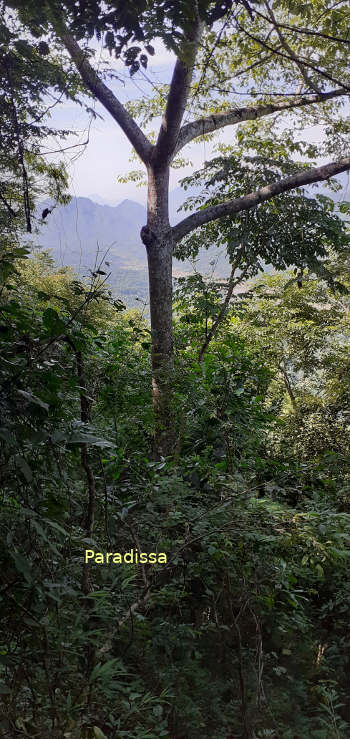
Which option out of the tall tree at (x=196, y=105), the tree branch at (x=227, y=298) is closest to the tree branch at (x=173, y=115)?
the tall tree at (x=196, y=105)

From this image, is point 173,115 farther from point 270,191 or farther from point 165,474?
point 165,474

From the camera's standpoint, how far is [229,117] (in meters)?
6.14

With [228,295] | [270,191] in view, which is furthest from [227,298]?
[270,191]

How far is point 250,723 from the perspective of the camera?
2.48m

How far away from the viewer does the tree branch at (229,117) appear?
5730 mm

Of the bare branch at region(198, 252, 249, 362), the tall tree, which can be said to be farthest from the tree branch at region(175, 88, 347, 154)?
the bare branch at region(198, 252, 249, 362)

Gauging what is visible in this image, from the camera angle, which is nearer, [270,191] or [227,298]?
[270,191]

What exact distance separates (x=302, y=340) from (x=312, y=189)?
5406 mm

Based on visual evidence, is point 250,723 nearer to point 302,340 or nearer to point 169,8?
point 169,8

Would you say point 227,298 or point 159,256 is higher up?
point 159,256

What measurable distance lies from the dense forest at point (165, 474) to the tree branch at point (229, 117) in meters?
0.04

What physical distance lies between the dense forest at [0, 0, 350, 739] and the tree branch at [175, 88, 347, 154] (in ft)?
0.12

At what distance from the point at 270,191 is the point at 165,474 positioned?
382 centimetres

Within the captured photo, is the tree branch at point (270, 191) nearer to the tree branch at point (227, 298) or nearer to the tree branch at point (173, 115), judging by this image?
the tree branch at point (173, 115)
